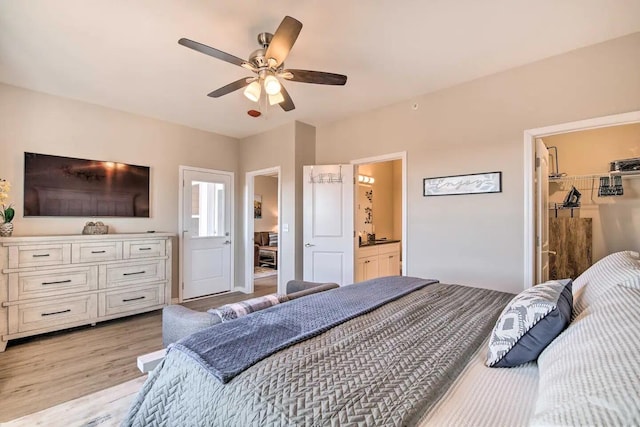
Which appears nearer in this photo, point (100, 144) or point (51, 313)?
point (51, 313)

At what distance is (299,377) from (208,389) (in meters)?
0.31

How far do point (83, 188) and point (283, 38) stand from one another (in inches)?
131

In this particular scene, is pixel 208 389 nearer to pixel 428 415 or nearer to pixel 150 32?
pixel 428 415

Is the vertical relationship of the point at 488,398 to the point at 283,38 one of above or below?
below

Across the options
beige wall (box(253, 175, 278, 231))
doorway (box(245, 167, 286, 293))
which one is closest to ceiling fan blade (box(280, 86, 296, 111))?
doorway (box(245, 167, 286, 293))

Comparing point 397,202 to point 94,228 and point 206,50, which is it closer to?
point 206,50

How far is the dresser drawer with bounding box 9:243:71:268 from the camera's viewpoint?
2922 mm

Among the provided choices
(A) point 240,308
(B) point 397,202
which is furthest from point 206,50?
(B) point 397,202

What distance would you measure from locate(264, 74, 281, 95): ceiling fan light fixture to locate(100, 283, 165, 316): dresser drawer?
3.07 m

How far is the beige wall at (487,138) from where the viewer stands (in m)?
2.48

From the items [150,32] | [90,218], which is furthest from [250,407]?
[90,218]

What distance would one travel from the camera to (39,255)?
306 centimetres

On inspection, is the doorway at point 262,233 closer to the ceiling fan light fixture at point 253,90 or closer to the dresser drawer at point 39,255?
the ceiling fan light fixture at point 253,90

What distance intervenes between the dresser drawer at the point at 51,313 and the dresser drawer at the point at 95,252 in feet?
1.40
